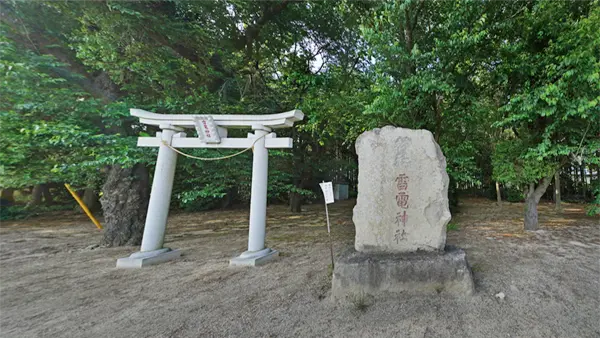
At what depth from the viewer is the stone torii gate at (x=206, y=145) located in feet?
15.0

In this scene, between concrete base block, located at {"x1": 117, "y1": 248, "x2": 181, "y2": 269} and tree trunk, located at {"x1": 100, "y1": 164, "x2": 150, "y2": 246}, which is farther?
tree trunk, located at {"x1": 100, "y1": 164, "x2": 150, "y2": 246}

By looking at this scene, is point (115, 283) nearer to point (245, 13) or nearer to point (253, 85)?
point (253, 85)

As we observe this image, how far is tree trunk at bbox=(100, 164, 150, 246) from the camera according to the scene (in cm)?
579

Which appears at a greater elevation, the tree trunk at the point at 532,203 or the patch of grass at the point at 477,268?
the tree trunk at the point at 532,203

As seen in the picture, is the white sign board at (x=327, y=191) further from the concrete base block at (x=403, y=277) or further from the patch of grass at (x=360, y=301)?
the patch of grass at (x=360, y=301)

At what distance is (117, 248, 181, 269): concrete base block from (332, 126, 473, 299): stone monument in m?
3.25

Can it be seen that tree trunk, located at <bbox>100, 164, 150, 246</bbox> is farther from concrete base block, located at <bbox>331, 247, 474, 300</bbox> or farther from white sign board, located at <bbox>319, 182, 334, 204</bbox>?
concrete base block, located at <bbox>331, 247, 474, 300</bbox>

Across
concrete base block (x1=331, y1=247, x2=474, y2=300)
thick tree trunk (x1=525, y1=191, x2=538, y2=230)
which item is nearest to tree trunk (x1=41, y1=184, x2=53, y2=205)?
concrete base block (x1=331, y1=247, x2=474, y2=300)

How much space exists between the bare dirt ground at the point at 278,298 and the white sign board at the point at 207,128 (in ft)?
7.07

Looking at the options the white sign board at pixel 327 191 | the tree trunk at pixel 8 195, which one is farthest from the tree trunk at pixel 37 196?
the white sign board at pixel 327 191

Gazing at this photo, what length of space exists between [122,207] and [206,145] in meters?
2.78

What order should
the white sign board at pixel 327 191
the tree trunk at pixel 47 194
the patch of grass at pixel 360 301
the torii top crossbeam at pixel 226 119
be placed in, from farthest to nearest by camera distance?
the tree trunk at pixel 47 194 < the torii top crossbeam at pixel 226 119 < the white sign board at pixel 327 191 < the patch of grass at pixel 360 301

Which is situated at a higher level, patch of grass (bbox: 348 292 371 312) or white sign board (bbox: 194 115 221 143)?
white sign board (bbox: 194 115 221 143)

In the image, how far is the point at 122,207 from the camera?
19.0 ft
